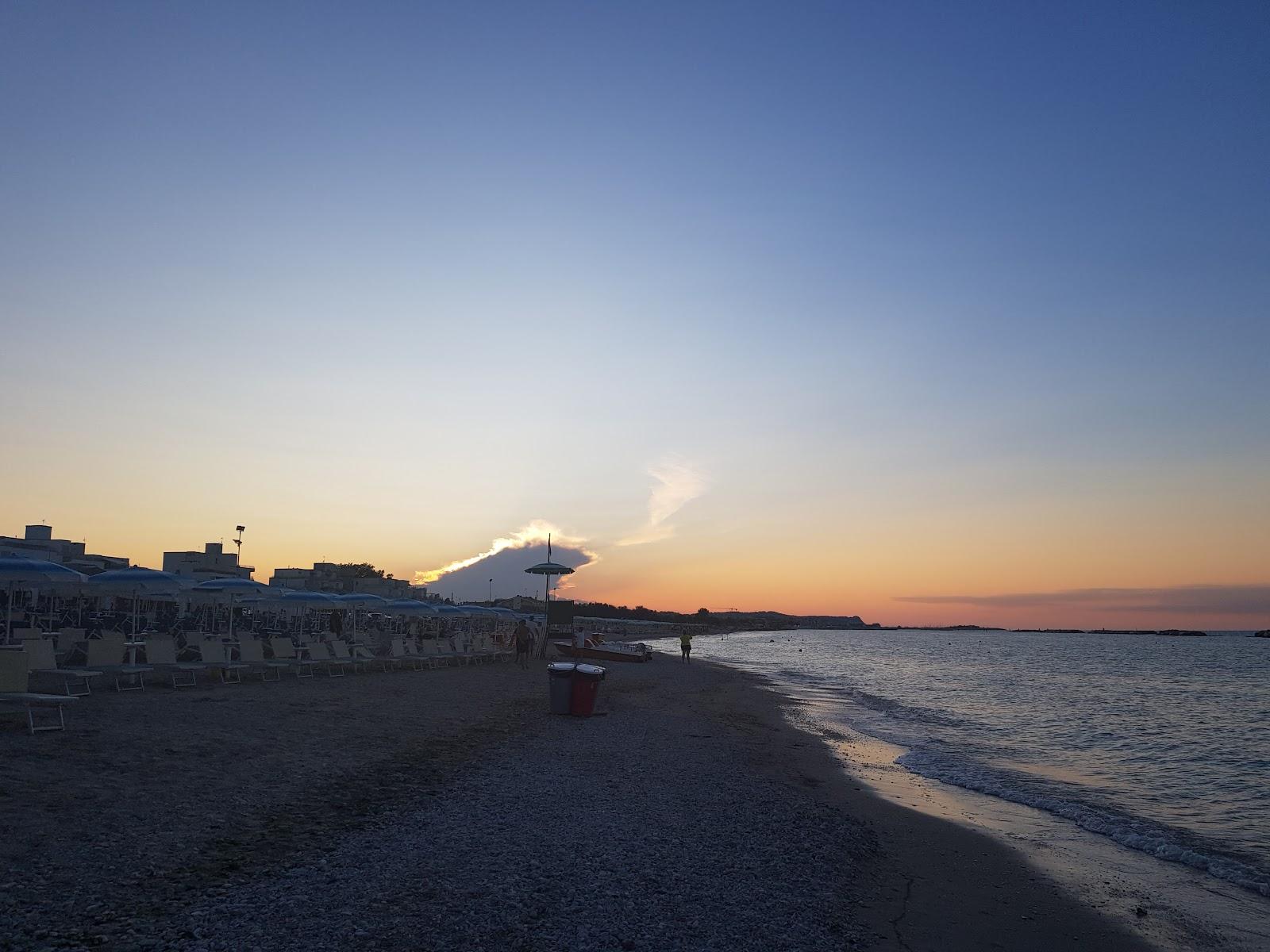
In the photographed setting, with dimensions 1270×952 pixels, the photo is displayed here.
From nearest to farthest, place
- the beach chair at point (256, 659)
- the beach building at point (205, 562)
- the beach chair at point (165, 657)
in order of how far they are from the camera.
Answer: the beach chair at point (165, 657)
the beach chair at point (256, 659)
the beach building at point (205, 562)

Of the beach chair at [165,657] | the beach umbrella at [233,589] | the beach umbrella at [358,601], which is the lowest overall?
the beach chair at [165,657]

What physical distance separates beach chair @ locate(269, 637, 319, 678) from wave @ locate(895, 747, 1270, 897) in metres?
12.8

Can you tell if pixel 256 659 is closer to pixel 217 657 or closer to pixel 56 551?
pixel 217 657

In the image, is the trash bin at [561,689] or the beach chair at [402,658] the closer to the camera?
the trash bin at [561,689]

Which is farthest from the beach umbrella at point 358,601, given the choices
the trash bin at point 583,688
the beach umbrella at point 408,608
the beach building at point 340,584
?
the beach building at point 340,584

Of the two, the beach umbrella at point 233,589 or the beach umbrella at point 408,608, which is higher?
the beach umbrella at point 233,589

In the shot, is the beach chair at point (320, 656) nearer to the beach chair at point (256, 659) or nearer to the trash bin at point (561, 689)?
the beach chair at point (256, 659)

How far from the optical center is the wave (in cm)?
845

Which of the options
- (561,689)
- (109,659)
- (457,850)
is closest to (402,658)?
(561,689)

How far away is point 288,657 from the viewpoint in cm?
1883

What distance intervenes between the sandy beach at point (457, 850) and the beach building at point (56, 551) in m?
16.4

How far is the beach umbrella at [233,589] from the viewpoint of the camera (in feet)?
73.7

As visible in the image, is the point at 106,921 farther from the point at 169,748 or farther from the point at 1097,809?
the point at 1097,809

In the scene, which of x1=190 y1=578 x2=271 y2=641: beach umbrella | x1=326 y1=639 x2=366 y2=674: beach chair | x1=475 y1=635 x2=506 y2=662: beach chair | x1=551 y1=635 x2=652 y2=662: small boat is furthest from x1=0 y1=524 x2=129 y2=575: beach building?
x1=551 y1=635 x2=652 y2=662: small boat
